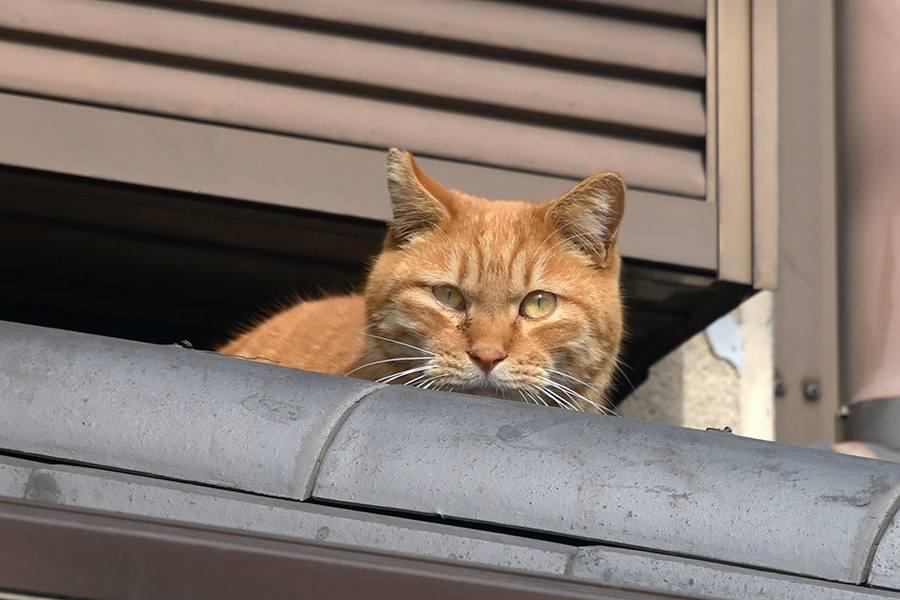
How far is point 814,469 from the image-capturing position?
1.27 metres

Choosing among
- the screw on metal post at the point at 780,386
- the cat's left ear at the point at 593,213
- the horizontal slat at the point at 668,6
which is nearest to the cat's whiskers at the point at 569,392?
the cat's left ear at the point at 593,213

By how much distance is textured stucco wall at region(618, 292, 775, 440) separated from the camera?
3.79 metres

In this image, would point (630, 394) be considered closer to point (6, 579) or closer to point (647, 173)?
point (647, 173)

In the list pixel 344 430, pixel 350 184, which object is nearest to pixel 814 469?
pixel 344 430

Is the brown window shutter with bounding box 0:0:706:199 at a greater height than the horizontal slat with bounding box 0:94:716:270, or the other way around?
the brown window shutter with bounding box 0:0:706:199

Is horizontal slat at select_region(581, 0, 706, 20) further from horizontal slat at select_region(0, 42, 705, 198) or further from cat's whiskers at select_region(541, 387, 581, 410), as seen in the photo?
cat's whiskers at select_region(541, 387, 581, 410)

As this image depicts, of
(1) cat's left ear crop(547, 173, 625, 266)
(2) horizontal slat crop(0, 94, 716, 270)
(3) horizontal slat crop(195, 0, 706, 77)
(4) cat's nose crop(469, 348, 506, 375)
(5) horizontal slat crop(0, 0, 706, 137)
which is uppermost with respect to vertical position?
(3) horizontal slat crop(195, 0, 706, 77)

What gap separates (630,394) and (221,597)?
3.09 meters

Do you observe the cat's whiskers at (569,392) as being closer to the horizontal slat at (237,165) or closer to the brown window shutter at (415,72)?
the horizontal slat at (237,165)

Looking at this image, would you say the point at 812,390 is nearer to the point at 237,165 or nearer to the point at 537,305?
the point at 537,305

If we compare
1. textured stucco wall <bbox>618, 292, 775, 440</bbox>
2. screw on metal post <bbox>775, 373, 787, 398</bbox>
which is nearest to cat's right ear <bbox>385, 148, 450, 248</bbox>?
textured stucco wall <bbox>618, 292, 775, 440</bbox>

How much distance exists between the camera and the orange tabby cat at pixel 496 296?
2.22m

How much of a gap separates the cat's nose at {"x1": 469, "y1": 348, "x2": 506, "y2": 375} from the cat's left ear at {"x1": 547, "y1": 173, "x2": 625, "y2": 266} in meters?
0.48

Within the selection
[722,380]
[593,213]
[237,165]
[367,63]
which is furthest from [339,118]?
[722,380]
